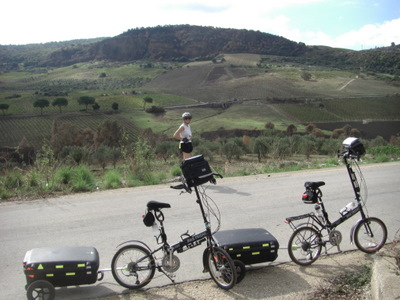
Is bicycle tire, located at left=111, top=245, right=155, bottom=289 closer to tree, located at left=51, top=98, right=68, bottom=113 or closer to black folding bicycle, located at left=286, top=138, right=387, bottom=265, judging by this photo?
black folding bicycle, located at left=286, top=138, right=387, bottom=265

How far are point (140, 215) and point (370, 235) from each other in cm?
428

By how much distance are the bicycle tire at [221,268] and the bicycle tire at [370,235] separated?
230cm

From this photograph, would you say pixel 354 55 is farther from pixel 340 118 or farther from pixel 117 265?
pixel 117 265

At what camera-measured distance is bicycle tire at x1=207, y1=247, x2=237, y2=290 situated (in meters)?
4.91

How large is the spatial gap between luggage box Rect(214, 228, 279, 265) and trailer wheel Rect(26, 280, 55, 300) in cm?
212

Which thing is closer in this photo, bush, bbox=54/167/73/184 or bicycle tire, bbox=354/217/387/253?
bicycle tire, bbox=354/217/387/253

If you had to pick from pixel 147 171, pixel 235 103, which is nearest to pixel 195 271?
pixel 147 171

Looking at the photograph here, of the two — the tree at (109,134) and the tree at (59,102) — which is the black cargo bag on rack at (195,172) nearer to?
the tree at (109,134)

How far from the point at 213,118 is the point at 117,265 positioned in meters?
74.0

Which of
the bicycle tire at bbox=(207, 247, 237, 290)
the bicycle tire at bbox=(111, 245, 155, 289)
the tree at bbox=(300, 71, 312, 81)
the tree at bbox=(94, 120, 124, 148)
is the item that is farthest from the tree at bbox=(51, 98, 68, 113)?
the bicycle tire at bbox=(207, 247, 237, 290)

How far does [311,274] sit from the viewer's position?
5.55m

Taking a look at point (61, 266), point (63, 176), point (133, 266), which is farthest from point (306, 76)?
point (61, 266)

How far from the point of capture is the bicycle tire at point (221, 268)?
16.1 ft

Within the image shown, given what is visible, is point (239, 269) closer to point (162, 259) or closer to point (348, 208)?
point (162, 259)
